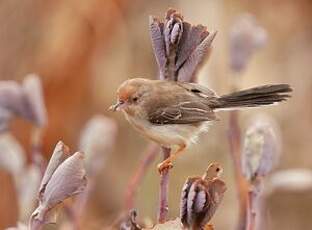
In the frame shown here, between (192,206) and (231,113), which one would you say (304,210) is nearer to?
(231,113)

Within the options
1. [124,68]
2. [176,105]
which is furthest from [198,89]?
[124,68]

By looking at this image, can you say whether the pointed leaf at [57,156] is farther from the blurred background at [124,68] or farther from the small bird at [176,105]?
the blurred background at [124,68]

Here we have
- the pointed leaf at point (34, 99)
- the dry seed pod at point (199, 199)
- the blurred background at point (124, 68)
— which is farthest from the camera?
the blurred background at point (124, 68)

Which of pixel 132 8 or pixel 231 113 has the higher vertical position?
pixel 132 8

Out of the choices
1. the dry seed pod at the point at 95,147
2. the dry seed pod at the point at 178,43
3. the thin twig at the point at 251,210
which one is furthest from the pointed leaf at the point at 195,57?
the dry seed pod at the point at 95,147

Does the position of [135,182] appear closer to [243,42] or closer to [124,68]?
[243,42]

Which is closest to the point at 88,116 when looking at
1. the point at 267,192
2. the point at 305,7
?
the point at 305,7
